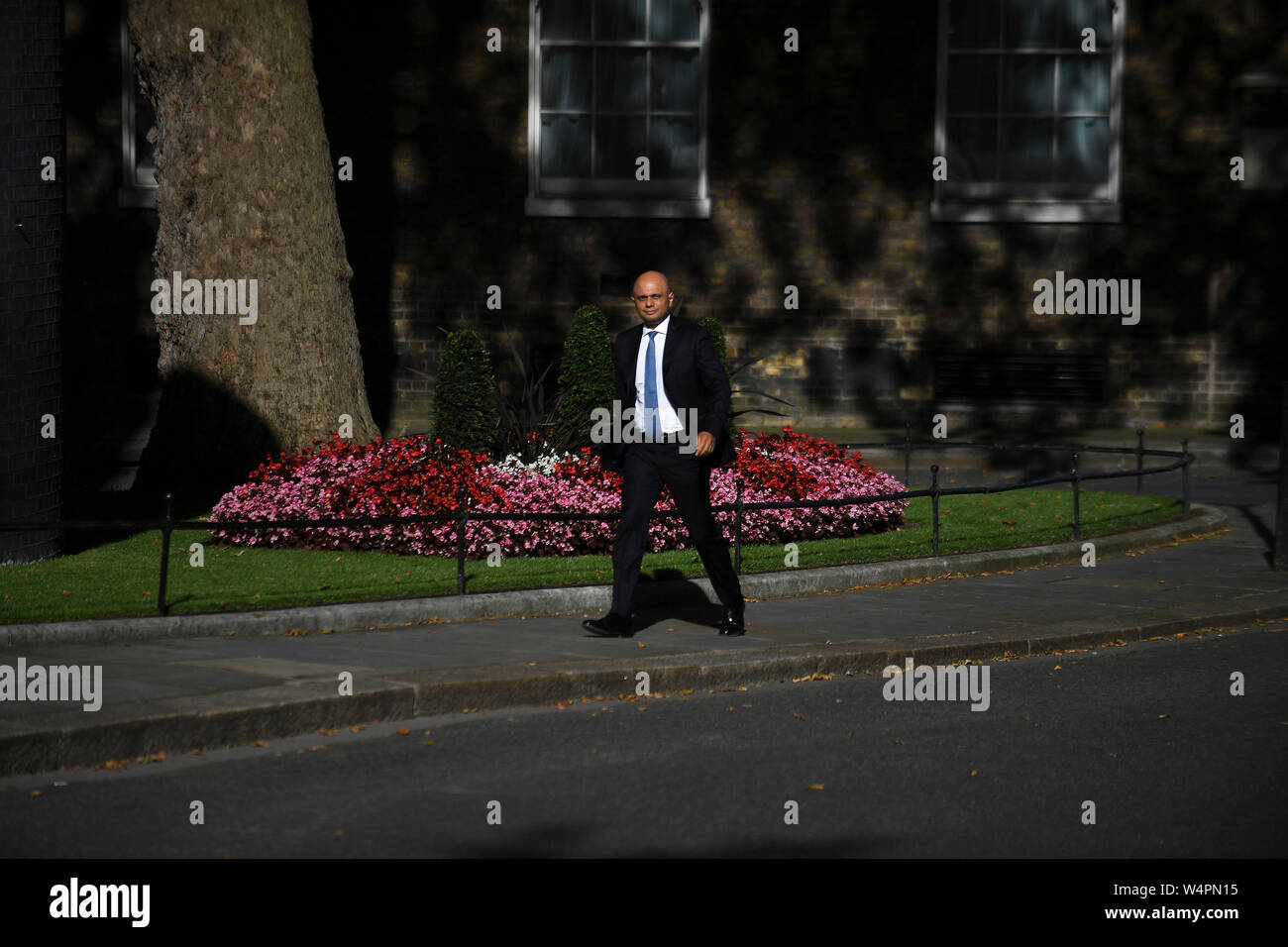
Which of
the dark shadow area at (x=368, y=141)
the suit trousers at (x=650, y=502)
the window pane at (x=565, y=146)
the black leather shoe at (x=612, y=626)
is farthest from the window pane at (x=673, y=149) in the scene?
the black leather shoe at (x=612, y=626)

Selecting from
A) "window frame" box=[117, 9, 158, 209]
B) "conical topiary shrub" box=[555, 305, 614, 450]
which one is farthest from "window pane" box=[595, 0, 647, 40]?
"conical topiary shrub" box=[555, 305, 614, 450]

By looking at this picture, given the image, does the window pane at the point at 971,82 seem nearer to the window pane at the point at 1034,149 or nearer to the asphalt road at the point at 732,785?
the window pane at the point at 1034,149

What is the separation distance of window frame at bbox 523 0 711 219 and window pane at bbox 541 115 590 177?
115 millimetres

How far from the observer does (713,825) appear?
604 centimetres

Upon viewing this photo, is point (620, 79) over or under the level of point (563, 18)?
under

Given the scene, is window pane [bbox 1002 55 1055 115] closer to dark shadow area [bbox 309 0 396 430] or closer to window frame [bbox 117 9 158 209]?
dark shadow area [bbox 309 0 396 430]

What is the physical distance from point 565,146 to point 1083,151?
267 inches

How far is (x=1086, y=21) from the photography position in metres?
21.9

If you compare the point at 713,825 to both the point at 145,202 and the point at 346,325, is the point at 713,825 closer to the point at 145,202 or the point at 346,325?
the point at 346,325

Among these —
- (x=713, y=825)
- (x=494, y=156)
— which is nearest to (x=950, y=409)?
(x=494, y=156)

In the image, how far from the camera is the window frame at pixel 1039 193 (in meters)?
21.8

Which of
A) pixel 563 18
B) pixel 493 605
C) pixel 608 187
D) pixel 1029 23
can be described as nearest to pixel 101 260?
pixel 608 187

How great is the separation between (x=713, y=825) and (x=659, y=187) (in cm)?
1674

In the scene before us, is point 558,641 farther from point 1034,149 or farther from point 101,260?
point 1034,149
